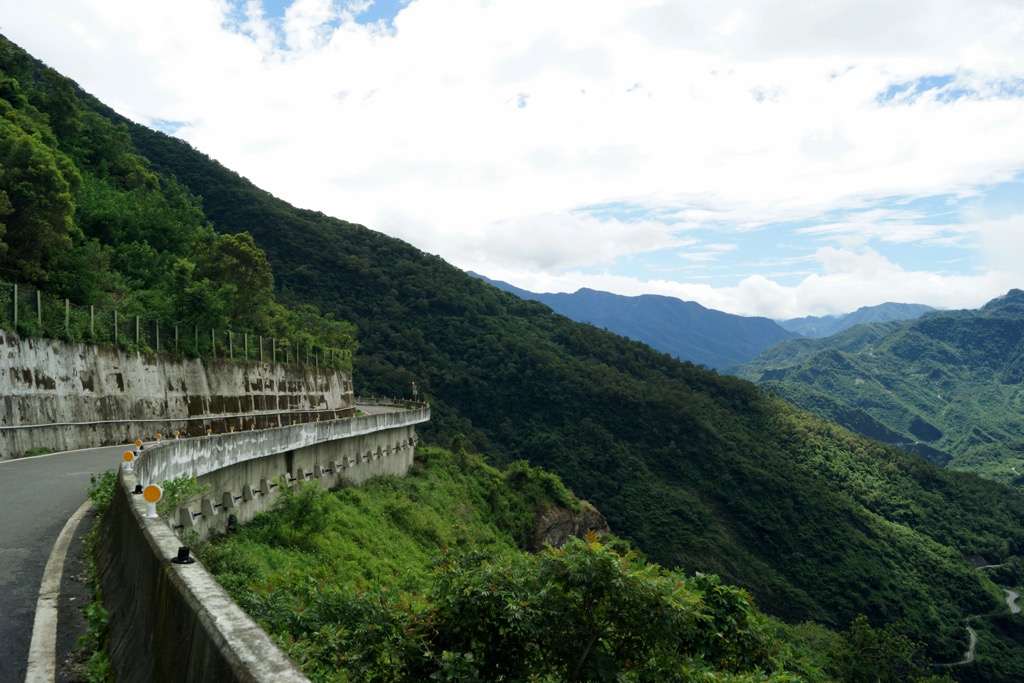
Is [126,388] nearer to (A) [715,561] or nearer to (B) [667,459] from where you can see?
(A) [715,561]

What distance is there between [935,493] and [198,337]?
131 metres

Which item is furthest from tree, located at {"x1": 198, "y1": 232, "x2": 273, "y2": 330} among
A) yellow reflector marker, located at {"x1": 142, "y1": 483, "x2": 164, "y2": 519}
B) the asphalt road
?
yellow reflector marker, located at {"x1": 142, "y1": 483, "x2": 164, "y2": 519}

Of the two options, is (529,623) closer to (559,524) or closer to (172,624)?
(172,624)

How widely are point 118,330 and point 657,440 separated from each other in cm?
9196

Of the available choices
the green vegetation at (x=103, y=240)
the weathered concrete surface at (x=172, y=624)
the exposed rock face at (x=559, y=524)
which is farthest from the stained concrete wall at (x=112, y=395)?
the exposed rock face at (x=559, y=524)

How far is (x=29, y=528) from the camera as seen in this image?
454 inches

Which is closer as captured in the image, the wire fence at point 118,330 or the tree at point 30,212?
the wire fence at point 118,330

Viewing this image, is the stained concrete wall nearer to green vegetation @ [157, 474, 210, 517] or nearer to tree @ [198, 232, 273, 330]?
tree @ [198, 232, 273, 330]

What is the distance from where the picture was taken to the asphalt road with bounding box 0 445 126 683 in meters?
6.95

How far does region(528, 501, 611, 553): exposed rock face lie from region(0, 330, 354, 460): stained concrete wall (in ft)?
69.8

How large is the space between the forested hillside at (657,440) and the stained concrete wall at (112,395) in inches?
1033

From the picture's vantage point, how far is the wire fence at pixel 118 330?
24234 millimetres

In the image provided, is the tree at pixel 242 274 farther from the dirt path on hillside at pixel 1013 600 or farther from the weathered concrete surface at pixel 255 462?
the dirt path on hillside at pixel 1013 600

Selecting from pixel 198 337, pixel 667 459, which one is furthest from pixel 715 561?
pixel 198 337
